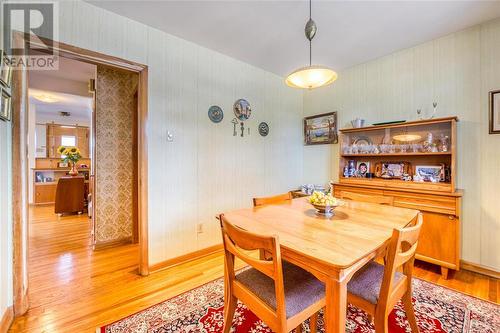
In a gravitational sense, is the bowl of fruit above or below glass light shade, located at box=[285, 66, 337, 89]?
below

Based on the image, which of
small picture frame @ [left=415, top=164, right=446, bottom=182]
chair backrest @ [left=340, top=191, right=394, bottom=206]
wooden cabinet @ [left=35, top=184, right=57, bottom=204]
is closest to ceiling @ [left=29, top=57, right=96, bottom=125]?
wooden cabinet @ [left=35, top=184, right=57, bottom=204]

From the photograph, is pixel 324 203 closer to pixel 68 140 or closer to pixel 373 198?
pixel 373 198

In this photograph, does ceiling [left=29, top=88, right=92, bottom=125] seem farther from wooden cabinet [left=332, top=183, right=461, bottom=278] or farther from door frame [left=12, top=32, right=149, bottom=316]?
wooden cabinet [left=332, top=183, right=461, bottom=278]

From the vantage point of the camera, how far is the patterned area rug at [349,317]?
1.51 meters

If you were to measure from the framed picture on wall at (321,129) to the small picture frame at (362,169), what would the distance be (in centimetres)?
51

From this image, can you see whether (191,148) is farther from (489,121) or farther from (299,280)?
(489,121)

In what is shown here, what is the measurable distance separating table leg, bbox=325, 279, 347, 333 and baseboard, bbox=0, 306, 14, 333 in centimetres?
204

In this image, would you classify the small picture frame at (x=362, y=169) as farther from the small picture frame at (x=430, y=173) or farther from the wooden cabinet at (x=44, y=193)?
the wooden cabinet at (x=44, y=193)

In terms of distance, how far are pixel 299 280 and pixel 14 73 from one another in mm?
2471

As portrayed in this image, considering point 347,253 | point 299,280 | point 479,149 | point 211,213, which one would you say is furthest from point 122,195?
point 479,149

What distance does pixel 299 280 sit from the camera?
1239 mm

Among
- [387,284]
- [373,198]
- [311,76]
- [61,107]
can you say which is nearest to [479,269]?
[373,198]

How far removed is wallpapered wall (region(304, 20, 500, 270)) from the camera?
2.21 meters

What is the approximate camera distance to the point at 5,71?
147 centimetres
